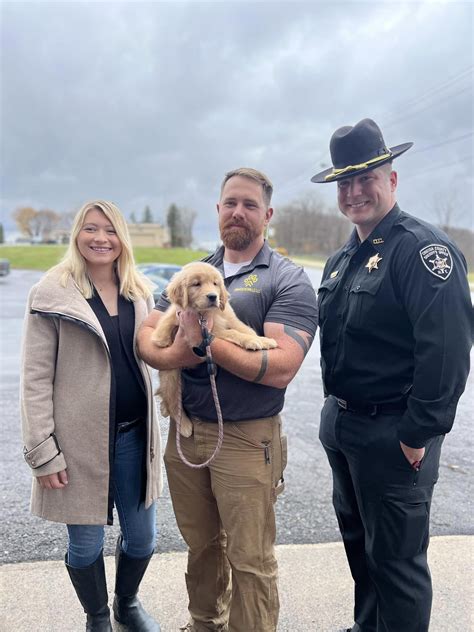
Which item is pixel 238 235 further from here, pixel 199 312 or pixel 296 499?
pixel 296 499

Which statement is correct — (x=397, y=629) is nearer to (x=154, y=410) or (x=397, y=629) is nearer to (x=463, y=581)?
(x=463, y=581)

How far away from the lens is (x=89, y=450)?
2717 mm

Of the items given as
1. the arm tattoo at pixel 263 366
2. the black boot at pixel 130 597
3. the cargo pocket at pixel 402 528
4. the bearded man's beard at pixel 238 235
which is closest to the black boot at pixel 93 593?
the black boot at pixel 130 597

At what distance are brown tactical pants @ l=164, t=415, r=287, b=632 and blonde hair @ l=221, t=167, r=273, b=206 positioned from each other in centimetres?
137

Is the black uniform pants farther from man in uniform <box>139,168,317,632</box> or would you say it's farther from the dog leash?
the dog leash

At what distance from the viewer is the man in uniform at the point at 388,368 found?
7.70 feet

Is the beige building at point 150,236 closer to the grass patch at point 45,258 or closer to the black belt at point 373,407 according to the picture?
the grass patch at point 45,258

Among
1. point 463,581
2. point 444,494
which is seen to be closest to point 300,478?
point 444,494

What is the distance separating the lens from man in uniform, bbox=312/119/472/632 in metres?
2.35

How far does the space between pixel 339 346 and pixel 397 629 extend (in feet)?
5.32

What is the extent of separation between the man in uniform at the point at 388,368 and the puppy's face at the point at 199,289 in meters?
0.74

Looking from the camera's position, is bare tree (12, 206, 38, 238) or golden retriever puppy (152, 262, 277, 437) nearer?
golden retriever puppy (152, 262, 277, 437)

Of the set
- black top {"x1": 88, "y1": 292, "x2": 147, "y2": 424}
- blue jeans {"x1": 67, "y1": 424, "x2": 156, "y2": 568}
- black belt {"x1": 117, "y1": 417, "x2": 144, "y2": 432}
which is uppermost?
black top {"x1": 88, "y1": 292, "x2": 147, "y2": 424}

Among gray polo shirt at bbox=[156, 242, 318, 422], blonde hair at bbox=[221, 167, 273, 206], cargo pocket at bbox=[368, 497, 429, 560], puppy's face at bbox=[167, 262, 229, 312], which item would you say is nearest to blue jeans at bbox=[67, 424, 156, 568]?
gray polo shirt at bbox=[156, 242, 318, 422]
